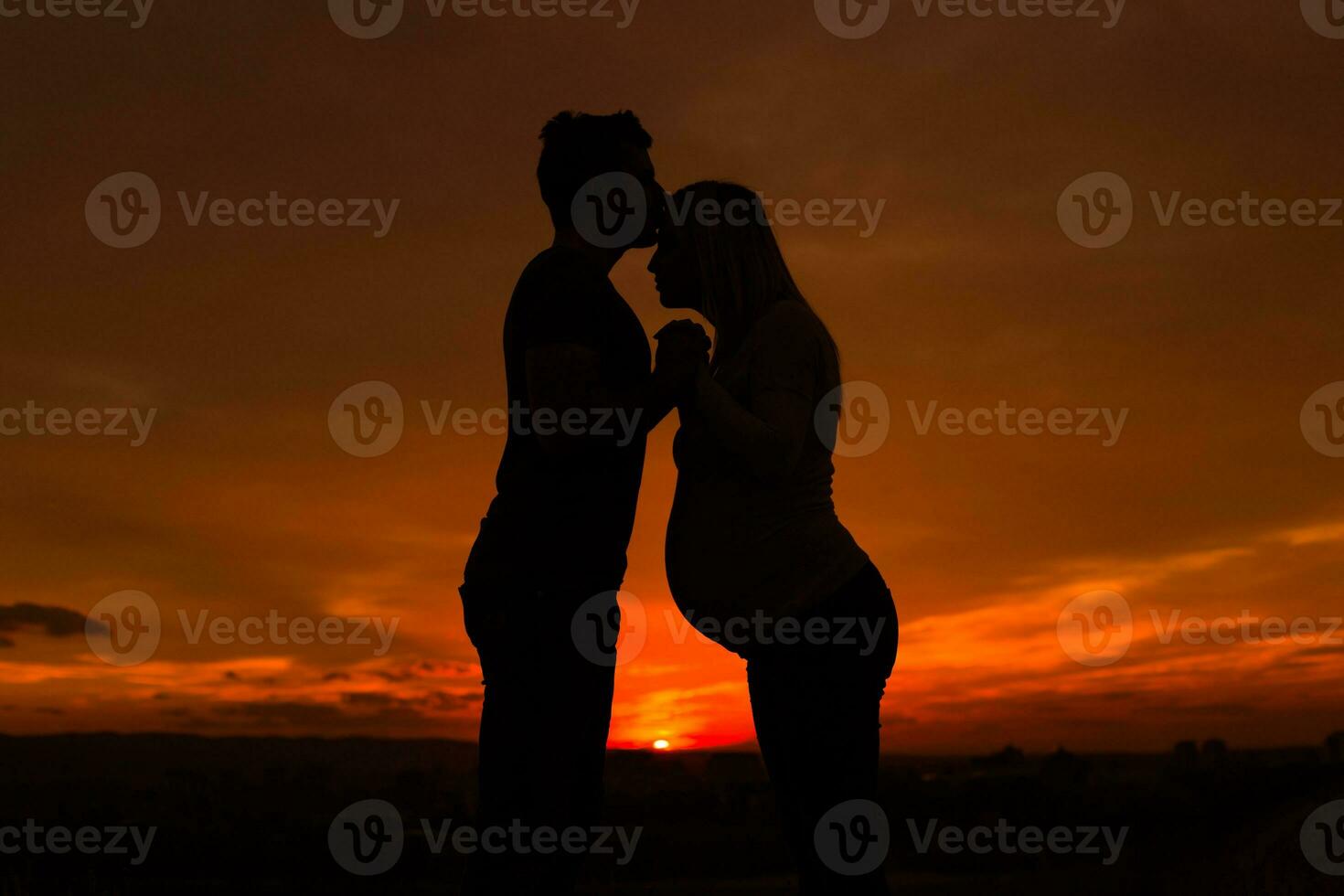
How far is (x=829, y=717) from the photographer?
11.1 ft

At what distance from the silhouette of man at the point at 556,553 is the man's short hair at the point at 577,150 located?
0.34 metres

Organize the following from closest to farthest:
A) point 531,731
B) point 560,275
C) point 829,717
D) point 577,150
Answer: point 829,717, point 531,731, point 560,275, point 577,150

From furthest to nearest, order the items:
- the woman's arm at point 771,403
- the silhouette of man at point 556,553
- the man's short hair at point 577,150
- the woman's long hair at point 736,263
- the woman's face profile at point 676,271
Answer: the man's short hair at point 577,150
the woman's face profile at point 676,271
the woman's long hair at point 736,263
the silhouette of man at point 556,553
the woman's arm at point 771,403

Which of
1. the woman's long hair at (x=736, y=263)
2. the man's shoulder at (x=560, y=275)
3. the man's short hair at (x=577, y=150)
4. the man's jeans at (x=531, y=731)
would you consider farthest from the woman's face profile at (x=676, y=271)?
the man's jeans at (x=531, y=731)

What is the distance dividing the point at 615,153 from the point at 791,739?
2.13m

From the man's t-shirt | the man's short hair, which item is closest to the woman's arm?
the man's t-shirt

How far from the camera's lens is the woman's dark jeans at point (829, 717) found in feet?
11.2

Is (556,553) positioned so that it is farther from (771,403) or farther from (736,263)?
(736,263)

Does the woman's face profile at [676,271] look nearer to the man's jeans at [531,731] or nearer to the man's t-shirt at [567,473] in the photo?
the man's t-shirt at [567,473]

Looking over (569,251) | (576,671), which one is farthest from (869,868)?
(569,251)

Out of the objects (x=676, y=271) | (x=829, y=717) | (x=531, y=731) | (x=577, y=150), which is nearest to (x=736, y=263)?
(x=676, y=271)

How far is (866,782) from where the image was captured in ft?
11.3

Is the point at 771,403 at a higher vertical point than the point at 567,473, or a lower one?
higher

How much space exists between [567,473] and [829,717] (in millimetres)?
1124
